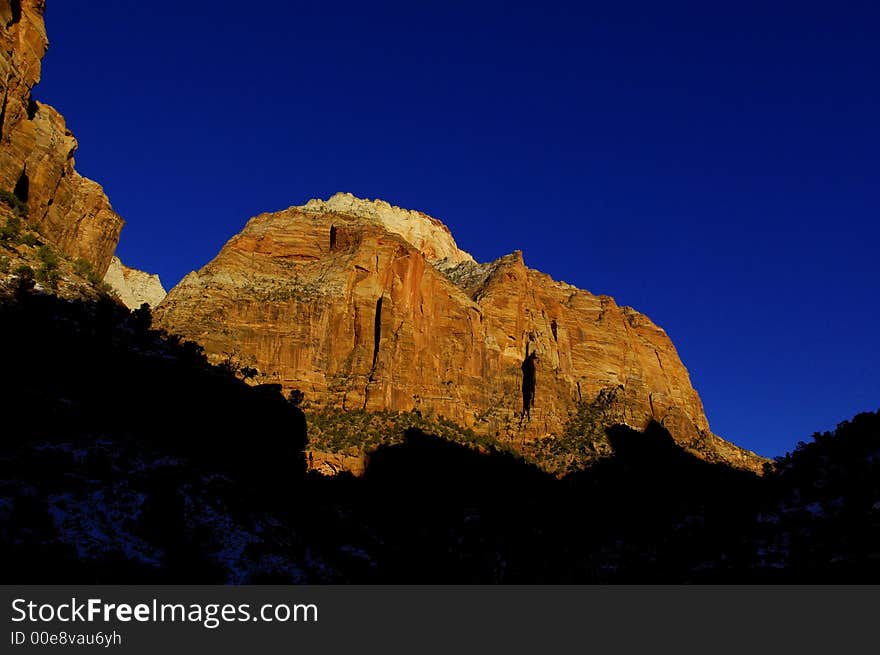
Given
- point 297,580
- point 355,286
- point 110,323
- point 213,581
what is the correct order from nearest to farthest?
point 213,581
point 297,580
point 110,323
point 355,286

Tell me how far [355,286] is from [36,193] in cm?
6507

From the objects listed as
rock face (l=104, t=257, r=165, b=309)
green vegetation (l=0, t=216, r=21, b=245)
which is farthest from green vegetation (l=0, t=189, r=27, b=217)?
rock face (l=104, t=257, r=165, b=309)

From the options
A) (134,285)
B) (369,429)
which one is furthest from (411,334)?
(134,285)

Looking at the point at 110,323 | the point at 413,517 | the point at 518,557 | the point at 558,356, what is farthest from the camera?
the point at 558,356

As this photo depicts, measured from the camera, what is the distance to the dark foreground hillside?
81.3 ft

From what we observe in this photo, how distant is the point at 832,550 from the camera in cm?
2538

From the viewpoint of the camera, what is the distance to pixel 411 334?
105562 mm

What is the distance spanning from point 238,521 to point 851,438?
28005mm

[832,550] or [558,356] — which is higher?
[558,356]

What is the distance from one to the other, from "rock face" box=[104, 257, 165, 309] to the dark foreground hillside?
111 metres
